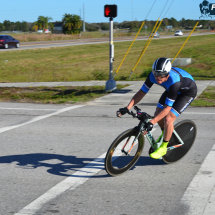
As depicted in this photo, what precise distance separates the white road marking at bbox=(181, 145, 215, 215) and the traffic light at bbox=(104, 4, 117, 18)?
8.92 metres

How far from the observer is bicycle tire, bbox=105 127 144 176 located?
474 cm

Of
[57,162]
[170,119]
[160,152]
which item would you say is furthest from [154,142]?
[57,162]

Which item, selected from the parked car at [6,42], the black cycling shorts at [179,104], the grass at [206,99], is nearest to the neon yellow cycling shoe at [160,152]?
the black cycling shorts at [179,104]

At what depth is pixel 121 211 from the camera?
3971mm

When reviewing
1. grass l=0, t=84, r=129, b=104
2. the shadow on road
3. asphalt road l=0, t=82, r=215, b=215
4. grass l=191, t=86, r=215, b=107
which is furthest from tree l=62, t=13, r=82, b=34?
the shadow on road

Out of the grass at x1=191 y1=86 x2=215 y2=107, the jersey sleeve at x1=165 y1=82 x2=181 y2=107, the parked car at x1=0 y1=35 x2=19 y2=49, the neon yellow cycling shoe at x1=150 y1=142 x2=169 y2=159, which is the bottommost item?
the grass at x1=191 y1=86 x2=215 y2=107

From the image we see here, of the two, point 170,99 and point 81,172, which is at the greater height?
point 170,99

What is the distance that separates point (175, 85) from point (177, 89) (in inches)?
2.7

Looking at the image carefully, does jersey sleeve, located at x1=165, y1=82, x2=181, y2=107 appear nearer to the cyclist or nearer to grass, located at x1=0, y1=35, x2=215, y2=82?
the cyclist

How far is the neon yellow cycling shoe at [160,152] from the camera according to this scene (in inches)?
199

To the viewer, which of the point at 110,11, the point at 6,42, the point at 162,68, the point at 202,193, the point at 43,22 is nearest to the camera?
the point at 202,193

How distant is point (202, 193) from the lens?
4.41 metres

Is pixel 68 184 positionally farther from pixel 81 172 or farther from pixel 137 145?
pixel 137 145

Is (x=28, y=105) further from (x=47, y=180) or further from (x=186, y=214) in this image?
(x=186, y=214)
